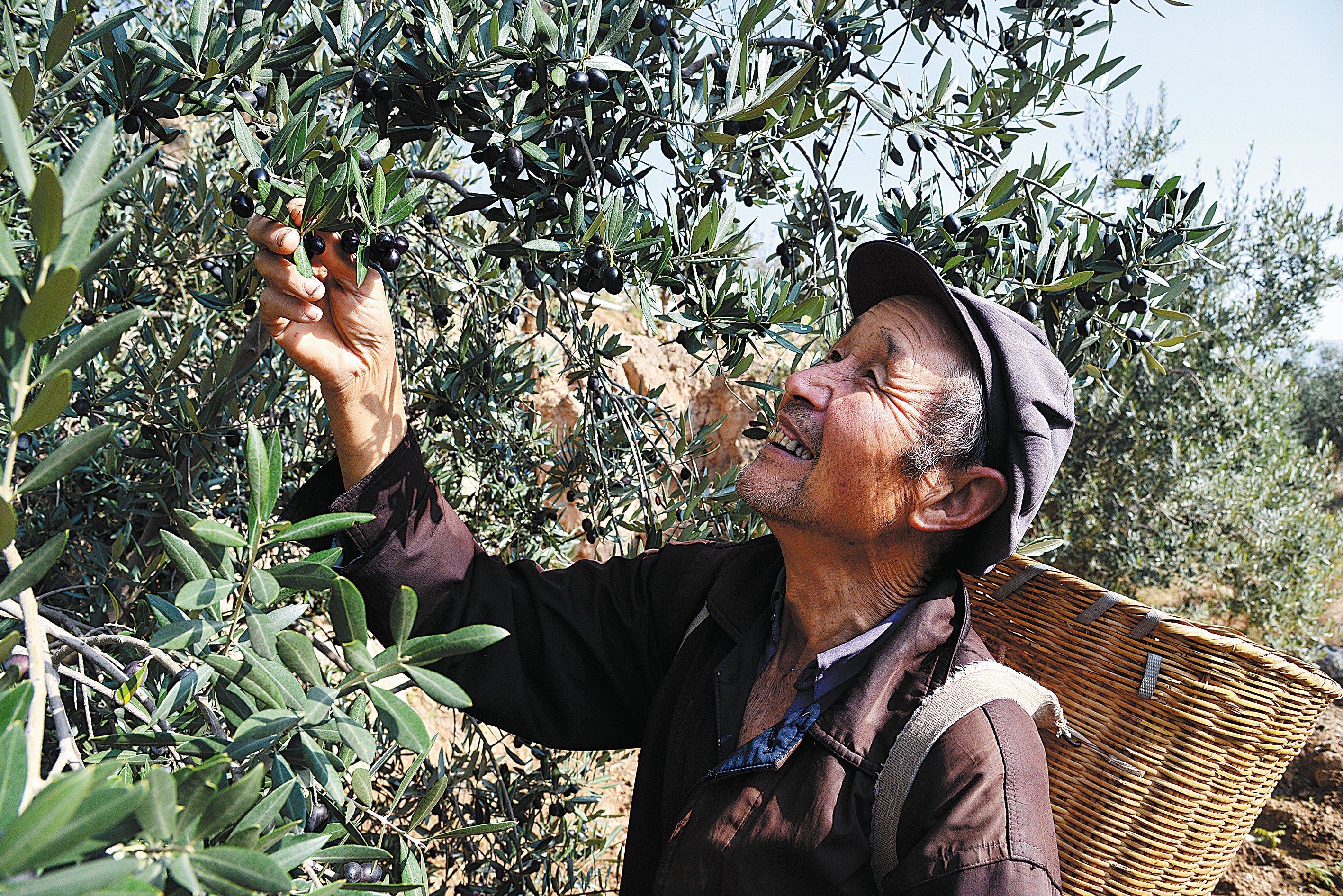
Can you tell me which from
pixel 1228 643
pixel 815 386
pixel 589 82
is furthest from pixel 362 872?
pixel 1228 643

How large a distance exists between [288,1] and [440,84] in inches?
9.7

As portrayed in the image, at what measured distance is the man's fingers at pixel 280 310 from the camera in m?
1.31

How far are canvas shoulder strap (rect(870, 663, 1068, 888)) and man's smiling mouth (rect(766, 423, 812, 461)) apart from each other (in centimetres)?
46

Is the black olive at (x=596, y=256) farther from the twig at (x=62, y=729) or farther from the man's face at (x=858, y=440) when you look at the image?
the twig at (x=62, y=729)

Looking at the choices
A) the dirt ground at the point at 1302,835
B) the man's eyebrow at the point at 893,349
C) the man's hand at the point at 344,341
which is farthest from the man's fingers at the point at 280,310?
the dirt ground at the point at 1302,835

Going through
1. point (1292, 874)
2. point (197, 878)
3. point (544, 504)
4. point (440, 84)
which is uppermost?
point (440, 84)

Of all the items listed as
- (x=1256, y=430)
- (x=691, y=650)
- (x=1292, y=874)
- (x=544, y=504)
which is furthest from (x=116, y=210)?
(x=1256, y=430)

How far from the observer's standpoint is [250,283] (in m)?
1.71

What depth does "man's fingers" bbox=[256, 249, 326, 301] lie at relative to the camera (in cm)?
124

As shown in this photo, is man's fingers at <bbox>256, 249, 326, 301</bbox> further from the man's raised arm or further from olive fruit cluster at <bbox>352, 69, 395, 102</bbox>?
olive fruit cluster at <bbox>352, 69, 395, 102</bbox>

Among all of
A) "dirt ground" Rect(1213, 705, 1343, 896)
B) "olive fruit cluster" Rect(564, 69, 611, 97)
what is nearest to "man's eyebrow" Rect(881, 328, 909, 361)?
"olive fruit cluster" Rect(564, 69, 611, 97)

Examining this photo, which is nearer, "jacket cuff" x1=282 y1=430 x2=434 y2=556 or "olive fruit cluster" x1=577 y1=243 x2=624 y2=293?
"olive fruit cluster" x1=577 y1=243 x2=624 y2=293

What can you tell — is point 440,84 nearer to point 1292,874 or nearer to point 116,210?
point 116,210

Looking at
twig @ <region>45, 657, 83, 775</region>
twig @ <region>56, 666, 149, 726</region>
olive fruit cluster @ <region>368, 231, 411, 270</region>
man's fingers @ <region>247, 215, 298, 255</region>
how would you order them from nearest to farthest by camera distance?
twig @ <region>45, 657, 83, 775</region> < twig @ <region>56, 666, 149, 726</region> < man's fingers @ <region>247, 215, 298, 255</region> < olive fruit cluster @ <region>368, 231, 411, 270</region>
